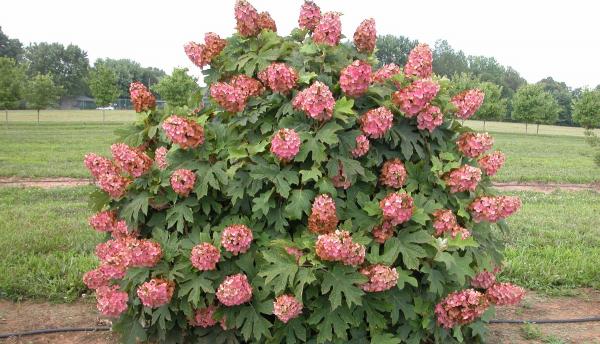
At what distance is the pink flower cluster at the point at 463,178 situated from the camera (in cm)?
316

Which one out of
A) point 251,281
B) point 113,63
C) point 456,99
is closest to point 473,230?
point 456,99

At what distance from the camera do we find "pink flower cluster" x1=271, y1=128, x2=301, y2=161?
113 inches

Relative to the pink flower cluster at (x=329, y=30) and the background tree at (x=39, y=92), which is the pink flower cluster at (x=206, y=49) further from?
the background tree at (x=39, y=92)

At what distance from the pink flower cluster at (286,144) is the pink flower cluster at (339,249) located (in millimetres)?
469

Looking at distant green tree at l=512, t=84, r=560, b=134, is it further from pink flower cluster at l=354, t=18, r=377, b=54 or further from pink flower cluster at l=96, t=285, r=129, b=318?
pink flower cluster at l=96, t=285, r=129, b=318

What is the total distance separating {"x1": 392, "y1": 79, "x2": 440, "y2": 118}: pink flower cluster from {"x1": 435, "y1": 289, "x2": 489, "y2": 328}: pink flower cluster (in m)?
1.09

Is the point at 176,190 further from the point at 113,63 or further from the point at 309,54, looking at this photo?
the point at 113,63

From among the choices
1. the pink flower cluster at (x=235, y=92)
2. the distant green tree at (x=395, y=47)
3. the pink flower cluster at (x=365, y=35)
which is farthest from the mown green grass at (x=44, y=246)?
the distant green tree at (x=395, y=47)

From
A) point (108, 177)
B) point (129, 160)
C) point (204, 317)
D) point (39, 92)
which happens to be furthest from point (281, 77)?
point (39, 92)

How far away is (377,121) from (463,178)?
62 cm

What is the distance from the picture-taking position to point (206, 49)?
360cm

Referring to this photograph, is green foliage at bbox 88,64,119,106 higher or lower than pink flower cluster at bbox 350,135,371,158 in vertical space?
higher

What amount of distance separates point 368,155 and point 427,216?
1.64 feet

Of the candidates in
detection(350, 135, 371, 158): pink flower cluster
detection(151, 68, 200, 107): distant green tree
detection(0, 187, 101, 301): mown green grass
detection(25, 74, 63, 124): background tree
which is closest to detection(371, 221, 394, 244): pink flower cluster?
detection(350, 135, 371, 158): pink flower cluster
